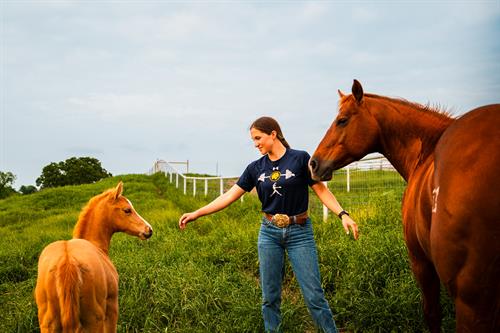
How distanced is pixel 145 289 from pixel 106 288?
165 centimetres

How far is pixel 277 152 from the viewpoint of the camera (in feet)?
13.0

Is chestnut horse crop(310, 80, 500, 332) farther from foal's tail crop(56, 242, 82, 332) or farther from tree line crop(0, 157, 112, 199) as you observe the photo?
tree line crop(0, 157, 112, 199)

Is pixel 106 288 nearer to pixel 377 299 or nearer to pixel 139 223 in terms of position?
pixel 139 223

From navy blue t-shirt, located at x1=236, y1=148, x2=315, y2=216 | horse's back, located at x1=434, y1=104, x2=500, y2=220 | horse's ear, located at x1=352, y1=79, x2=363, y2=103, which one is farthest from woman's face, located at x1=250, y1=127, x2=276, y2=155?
horse's back, located at x1=434, y1=104, x2=500, y2=220

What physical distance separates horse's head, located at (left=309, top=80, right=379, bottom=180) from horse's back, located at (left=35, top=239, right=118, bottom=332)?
207 centimetres

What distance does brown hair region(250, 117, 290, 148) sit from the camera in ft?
12.7

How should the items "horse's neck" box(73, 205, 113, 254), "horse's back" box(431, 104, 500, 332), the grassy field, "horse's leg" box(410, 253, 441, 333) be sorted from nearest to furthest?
"horse's back" box(431, 104, 500, 332)
"horse's leg" box(410, 253, 441, 333)
the grassy field
"horse's neck" box(73, 205, 113, 254)

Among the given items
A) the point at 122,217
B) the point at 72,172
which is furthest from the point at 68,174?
the point at 122,217

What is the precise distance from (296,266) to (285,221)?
40 cm

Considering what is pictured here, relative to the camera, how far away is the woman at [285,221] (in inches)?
147

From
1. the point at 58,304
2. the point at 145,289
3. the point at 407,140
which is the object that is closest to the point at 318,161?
the point at 407,140

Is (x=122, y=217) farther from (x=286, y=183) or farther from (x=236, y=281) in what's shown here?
(x=286, y=183)

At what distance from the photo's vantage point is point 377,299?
181 inches

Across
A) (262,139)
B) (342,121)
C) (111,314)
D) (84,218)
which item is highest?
(342,121)
